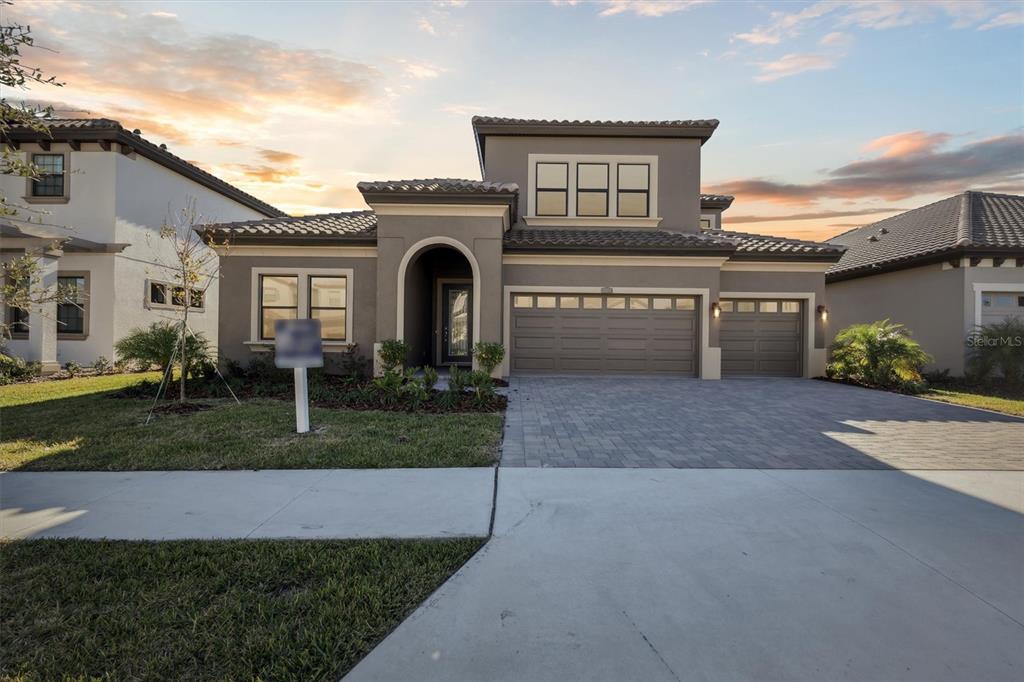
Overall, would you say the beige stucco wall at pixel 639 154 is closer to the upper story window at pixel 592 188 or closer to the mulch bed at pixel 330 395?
the upper story window at pixel 592 188

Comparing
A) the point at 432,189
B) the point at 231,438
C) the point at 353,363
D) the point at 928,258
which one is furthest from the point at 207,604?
the point at 928,258

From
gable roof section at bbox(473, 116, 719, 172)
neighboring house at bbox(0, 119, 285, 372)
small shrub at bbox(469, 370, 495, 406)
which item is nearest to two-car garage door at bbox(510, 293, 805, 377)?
small shrub at bbox(469, 370, 495, 406)

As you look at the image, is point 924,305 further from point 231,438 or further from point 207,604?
point 207,604

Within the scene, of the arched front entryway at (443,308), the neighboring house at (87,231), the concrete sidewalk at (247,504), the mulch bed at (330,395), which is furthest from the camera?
the arched front entryway at (443,308)

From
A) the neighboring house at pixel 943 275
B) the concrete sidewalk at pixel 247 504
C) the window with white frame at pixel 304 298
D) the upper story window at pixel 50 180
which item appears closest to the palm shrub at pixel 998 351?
the neighboring house at pixel 943 275

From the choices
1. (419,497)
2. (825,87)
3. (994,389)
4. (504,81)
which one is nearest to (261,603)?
(419,497)

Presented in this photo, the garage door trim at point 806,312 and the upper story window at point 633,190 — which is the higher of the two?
the upper story window at point 633,190

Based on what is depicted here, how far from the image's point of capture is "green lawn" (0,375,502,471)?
18.3ft

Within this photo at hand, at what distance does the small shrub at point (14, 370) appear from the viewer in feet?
40.0

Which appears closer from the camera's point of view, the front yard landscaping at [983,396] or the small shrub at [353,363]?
the front yard landscaping at [983,396]

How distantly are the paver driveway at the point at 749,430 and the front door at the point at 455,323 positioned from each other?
508cm

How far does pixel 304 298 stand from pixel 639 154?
11.6 metres

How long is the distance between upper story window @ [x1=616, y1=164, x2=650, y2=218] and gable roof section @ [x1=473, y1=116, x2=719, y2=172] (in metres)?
1.10

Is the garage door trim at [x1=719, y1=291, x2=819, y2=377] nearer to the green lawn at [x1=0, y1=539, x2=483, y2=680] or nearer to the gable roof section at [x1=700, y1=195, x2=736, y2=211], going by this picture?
the gable roof section at [x1=700, y1=195, x2=736, y2=211]
